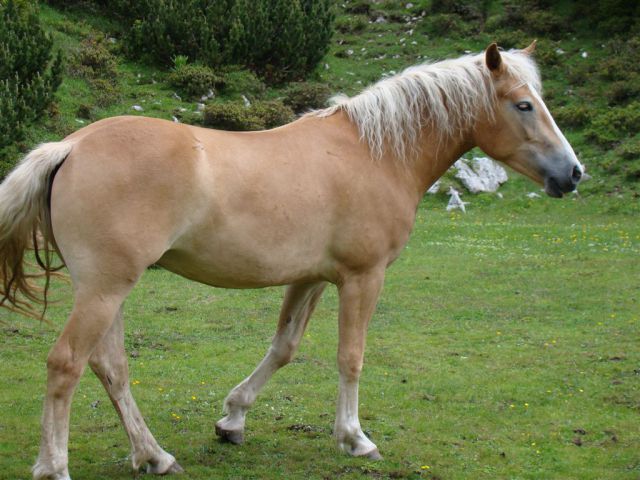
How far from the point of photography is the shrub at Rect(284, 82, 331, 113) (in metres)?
20.5

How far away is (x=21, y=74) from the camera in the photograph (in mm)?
16812

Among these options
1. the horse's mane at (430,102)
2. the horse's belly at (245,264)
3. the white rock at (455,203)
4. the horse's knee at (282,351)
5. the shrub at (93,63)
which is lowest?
the white rock at (455,203)

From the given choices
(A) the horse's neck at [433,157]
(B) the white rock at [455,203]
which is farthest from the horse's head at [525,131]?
(B) the white rock at [455,203]

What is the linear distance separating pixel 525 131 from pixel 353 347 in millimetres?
1835

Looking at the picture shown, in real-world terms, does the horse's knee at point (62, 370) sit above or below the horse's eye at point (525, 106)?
below

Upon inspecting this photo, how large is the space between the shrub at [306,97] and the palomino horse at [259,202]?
597 inches

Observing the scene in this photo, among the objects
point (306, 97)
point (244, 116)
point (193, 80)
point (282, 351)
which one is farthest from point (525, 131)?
point (193, 80)

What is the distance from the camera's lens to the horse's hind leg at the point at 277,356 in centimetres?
541

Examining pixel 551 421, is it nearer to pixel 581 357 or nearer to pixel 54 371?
pixel 581 357

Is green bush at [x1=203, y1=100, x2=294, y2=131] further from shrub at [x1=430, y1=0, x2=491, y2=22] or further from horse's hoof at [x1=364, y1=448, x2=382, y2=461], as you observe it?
horse's hoof at [x1=364, y1=448, x2=382, y2=461]

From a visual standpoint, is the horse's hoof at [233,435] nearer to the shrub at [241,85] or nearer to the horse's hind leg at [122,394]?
the horse's hind leg at [122,394]

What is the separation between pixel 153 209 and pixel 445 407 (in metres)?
3.30

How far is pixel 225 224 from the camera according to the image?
14.5 ft

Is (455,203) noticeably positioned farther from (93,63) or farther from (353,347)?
(353,347)
